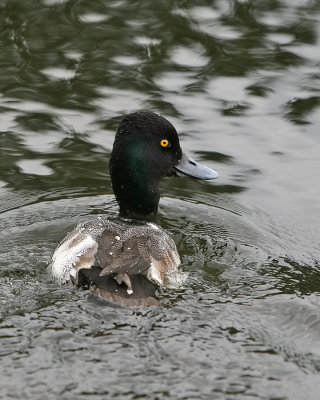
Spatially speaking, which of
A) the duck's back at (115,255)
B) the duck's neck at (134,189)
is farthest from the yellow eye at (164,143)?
the duck's back at (115,255)

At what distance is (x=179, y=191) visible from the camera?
1152 centimetres

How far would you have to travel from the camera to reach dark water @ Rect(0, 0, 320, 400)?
24.1 feet

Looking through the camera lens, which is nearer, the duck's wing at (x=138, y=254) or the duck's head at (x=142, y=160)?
the duck's wing at (x=138, y=254)

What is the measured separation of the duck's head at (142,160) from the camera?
384 inches

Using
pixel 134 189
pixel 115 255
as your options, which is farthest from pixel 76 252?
pixel 134 189

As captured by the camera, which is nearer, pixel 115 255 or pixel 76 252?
pixel 115 255

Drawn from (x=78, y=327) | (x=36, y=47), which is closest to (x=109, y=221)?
(x=78, y=327)

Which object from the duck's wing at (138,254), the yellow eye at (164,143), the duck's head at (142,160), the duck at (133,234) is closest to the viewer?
the duck at (133,234)

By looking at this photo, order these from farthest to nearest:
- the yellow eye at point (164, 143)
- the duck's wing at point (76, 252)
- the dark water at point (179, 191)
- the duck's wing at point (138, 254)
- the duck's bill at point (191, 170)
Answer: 1. the duck's bill at point (191, 170)
2. the yellow eye at point (164, 143)
3. the duck's wing at point (76, 252)
4. the duck's wing at point (138, 254)
5. the dark water at point (179, 191)

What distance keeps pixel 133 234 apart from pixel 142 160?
40.1 inches

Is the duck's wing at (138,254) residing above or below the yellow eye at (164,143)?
below

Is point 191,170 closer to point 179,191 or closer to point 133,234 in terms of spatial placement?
point 179,191

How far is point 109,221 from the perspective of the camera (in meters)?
9.67

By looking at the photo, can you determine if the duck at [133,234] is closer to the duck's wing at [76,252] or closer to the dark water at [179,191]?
the duck's wing at [76,252]
